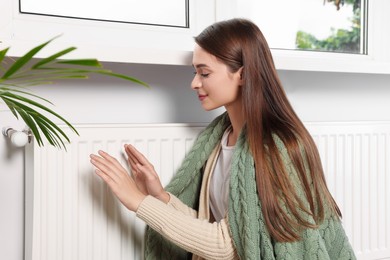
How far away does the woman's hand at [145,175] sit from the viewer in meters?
1.43

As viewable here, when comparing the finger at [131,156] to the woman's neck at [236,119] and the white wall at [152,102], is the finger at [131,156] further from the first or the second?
the woman's neck at [236,119]

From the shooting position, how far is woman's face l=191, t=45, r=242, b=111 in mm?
1391

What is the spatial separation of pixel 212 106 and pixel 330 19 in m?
0.84

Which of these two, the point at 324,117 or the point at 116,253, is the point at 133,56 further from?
the point at 324,117

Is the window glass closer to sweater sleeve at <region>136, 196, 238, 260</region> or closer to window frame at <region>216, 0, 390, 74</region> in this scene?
window frame at <region>216, 0, 390, 74</region>

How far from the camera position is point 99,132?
4.69ft

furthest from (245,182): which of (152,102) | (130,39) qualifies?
(130,39)

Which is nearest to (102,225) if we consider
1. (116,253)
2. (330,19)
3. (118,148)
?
(116,253)

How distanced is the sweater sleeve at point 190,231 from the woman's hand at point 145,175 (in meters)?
0.13

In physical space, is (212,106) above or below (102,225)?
above

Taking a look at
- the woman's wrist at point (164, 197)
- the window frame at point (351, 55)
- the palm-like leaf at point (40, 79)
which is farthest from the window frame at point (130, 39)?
the woman's wrist at point (164, 197)

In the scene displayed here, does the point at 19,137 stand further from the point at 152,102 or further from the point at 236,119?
the point at 236,119

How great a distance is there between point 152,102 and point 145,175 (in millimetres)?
282

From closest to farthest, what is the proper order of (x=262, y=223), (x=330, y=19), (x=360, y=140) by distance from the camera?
(x=262, y=223) → (x=360, y=140) → (x=330, y=19)
